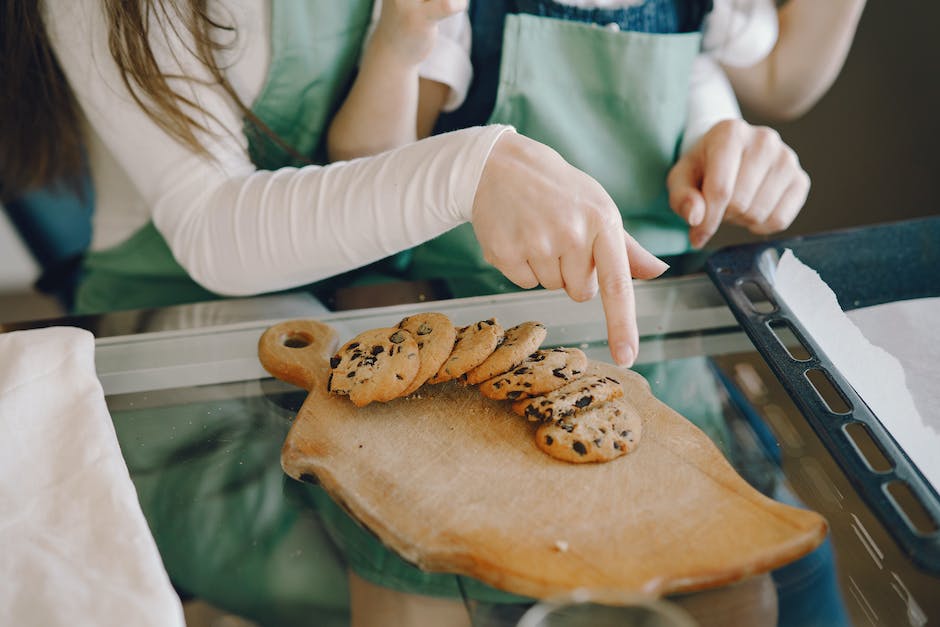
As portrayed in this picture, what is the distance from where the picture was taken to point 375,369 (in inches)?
23.2

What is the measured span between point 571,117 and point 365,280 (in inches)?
11.8

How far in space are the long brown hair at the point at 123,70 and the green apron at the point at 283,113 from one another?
Result: 0.03 m

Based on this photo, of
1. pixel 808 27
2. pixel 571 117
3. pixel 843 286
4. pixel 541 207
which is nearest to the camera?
pixel 541 207

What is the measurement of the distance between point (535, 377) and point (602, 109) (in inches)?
16.9

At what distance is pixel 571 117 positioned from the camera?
89 cm

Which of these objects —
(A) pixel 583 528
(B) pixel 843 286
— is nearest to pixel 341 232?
(A) pixel 583 528

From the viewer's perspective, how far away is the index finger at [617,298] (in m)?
0.58

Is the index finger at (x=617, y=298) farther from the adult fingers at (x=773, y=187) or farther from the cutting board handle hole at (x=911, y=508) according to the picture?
the adult fingers at (x=773, y=187)

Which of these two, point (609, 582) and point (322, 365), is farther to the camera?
point (322, 365)

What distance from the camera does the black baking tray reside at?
49 centimetres

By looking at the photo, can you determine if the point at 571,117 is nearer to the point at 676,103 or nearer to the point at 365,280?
the point at 676,103

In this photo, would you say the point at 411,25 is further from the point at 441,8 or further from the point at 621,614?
the point at 621,614

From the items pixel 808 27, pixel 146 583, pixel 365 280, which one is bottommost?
pixel 365 280

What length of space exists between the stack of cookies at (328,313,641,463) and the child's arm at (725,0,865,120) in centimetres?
63
